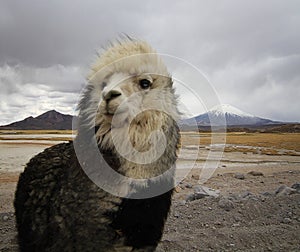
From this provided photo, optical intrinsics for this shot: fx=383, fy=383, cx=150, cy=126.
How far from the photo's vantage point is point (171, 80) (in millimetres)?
4523

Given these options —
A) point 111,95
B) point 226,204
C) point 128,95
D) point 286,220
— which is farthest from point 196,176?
point 111,95

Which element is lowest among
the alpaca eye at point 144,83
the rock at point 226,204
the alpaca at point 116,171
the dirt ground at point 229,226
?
the dirt ground at point 229,226

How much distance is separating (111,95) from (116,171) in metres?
0.77

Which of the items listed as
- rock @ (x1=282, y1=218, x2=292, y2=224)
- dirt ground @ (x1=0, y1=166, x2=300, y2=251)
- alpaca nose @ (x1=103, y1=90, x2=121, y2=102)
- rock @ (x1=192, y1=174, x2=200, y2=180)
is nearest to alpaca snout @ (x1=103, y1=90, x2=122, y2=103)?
alpaca nose @ (x1=103, y1=90, x2=121, y2=102)

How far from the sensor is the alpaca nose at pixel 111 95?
3849 millimetres

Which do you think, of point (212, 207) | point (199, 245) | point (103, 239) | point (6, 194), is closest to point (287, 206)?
point (212, 207)

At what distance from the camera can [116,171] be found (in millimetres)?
3854

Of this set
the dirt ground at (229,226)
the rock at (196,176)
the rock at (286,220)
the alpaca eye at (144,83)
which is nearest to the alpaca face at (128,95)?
the alpaca eye at (144,83)

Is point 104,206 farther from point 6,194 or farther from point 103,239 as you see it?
point 6,194

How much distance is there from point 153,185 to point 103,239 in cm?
71

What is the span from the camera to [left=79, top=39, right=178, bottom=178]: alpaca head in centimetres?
Result: 389

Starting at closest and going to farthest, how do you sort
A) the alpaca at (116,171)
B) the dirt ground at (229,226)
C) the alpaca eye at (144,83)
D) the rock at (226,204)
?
the alpaca at (116,171) < the alpaca eye at (144,83) < the dirt ground at (229,226) < the rock at (226,204)

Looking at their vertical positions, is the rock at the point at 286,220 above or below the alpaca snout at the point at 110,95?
below

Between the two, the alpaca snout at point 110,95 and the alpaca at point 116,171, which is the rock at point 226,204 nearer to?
the alpaca at point 116,171
